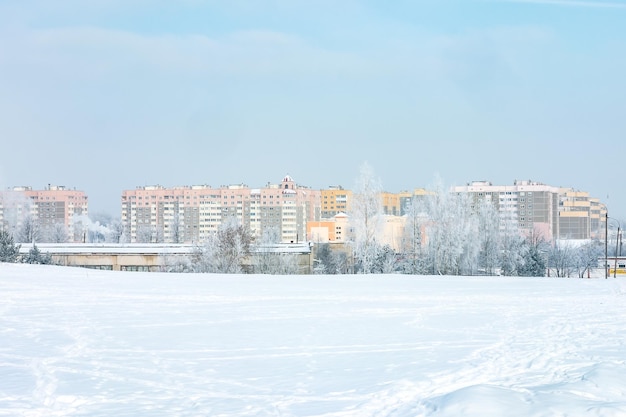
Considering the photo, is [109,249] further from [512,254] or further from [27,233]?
[512,254]

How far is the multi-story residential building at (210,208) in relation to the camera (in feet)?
444

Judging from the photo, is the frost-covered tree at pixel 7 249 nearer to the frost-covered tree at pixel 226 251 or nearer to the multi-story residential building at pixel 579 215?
the frost-covered tree at pixel 226 251

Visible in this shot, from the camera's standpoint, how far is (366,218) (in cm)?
5097

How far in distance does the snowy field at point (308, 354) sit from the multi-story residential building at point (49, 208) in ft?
286

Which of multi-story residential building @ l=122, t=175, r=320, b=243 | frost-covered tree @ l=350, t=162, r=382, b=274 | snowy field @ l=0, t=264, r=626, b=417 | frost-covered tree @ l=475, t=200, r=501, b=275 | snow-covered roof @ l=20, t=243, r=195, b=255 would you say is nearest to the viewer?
snowy field @ l=0, t=264, r=626, b=417

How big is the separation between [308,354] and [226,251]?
136 ft

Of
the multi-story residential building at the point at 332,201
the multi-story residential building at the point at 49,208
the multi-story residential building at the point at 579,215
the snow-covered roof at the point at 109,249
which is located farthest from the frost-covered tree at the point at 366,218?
the multi-story residential building at the point at 332,201

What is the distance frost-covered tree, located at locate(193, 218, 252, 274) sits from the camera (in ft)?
170

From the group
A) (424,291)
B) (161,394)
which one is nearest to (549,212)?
(424,291)

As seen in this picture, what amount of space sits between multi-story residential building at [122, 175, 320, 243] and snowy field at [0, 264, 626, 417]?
113 meters

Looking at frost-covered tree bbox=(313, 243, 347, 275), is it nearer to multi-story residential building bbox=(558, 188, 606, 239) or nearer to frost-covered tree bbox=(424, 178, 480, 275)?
frost-covered tree bbox=(424, 178, 480, 275)

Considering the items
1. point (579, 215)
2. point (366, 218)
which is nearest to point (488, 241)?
point (366, 218)

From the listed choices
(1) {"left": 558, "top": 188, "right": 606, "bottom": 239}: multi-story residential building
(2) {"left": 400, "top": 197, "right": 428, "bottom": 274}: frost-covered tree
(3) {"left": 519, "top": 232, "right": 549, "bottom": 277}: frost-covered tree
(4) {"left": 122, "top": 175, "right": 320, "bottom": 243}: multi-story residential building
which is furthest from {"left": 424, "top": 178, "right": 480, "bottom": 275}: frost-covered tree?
(1) {"left": 558, "top": 188, "right": 606, "bottom": 239}: multi-story residential building

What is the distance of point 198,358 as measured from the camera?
11375 mm
